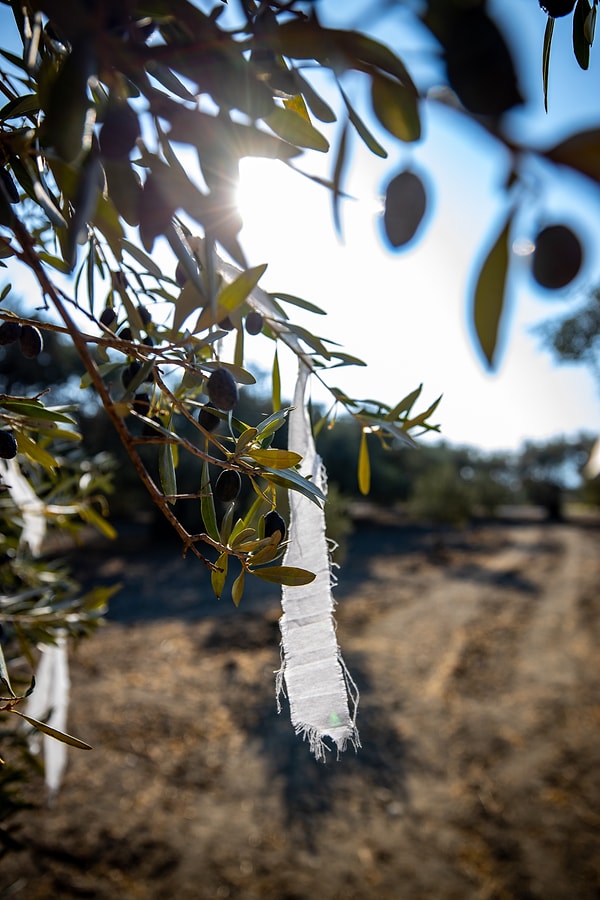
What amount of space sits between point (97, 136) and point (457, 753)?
4.62 m

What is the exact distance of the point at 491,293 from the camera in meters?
0.24

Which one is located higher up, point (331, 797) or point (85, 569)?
point (331, 797)

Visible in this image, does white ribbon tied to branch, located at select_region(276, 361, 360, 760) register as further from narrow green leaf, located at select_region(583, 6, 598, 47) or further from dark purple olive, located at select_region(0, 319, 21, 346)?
narrow green leaf, located at select_region(583, 6, 598, 47)

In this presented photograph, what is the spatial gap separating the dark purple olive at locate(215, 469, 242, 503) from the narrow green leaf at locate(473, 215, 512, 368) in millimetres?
369

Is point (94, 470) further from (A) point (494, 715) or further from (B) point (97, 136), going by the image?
(A) point (494, 715)

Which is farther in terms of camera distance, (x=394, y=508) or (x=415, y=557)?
(x=394, y=508)

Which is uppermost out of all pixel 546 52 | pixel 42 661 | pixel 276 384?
pixel 546 52

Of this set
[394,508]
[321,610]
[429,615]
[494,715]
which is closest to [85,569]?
[429,615]

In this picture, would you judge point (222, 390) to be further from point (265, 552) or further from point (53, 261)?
point (53, 261)

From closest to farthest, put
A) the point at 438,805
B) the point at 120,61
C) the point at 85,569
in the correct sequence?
1. the point at 120,61
2. the point at 438,805
3. the point at 85,569

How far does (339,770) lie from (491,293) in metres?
4.26

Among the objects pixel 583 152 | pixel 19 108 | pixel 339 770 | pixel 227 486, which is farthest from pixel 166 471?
pixel 339 770

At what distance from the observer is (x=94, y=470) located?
2.01 metres

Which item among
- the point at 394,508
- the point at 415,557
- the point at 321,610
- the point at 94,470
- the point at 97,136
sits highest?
the point at 97,136
